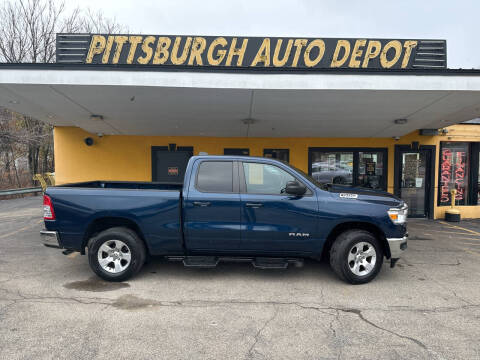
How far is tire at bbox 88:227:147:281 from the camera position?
439 cm

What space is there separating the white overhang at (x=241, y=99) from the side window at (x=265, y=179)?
6.35 feet

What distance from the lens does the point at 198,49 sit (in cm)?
709

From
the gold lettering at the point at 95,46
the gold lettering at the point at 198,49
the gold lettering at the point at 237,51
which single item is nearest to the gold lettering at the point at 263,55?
the gold lettering at the point at 237,51

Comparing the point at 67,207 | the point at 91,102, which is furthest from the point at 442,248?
the point at 91,102

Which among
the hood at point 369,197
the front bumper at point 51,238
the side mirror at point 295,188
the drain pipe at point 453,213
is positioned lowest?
the drain pipe at point 453,213

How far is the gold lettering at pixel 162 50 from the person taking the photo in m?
7.14

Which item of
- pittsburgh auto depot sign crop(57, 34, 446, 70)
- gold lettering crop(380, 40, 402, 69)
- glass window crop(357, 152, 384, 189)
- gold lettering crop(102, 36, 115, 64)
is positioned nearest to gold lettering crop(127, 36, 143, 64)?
pittsburgh auto depot sign crop(57, 34, 446, 70)

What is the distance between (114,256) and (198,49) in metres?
5.21

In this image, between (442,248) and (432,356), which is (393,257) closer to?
(432,356)

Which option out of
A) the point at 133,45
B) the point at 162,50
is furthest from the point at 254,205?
the point at 133,45

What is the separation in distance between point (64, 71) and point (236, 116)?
156 inches

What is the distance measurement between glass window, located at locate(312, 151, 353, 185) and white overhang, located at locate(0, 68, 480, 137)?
3.85ft

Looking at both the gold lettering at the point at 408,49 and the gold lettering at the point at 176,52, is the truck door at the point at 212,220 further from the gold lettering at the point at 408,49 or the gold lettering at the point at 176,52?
the gold lettering at the point at 408,49

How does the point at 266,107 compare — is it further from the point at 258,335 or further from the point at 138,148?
the point at 138,148
